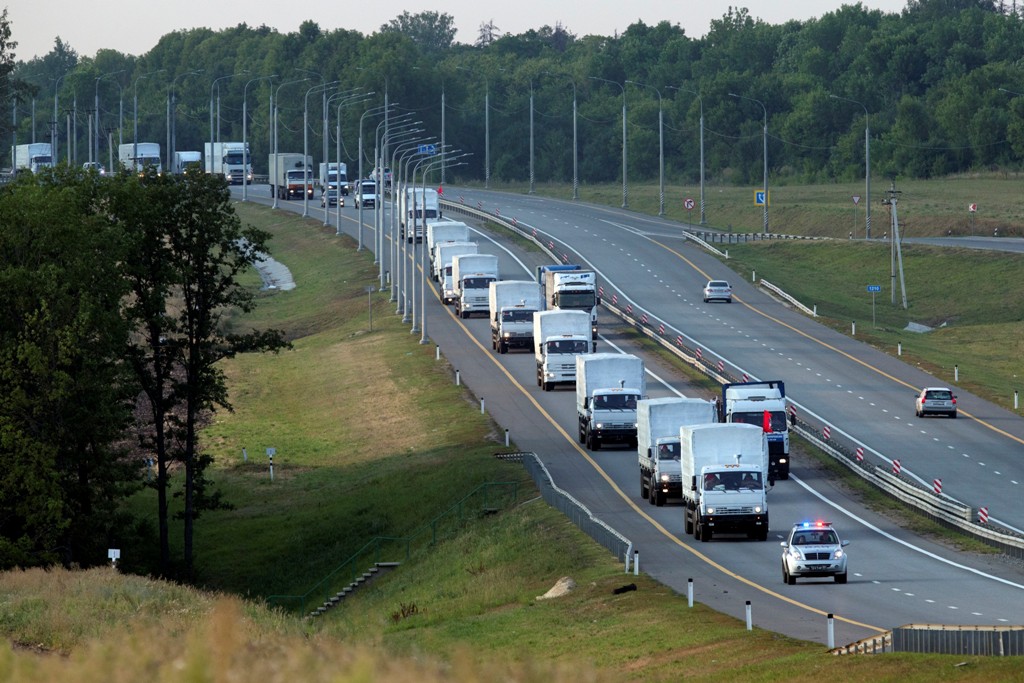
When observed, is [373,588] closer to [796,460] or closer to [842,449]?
[796,460]

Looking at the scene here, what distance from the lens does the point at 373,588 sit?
4941 centimetres

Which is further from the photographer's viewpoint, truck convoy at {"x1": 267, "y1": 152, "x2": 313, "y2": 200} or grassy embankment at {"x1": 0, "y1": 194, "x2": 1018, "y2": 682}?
truck convoy at {"x1": 267, "y1": 152, "x2": 313, "y2": 200}

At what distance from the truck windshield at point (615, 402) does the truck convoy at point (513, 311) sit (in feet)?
67.7

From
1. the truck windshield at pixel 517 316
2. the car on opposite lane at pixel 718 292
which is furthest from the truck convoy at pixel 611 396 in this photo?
the car on opposite lane at pixel 718 292

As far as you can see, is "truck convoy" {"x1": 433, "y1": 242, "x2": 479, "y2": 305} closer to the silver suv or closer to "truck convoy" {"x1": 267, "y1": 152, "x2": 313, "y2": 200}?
the silver suv

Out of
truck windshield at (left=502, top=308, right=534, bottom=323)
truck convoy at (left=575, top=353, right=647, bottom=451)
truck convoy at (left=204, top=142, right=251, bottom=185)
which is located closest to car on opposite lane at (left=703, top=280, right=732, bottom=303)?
truck windshield at (left=502, top=308, right=534, bottom=323)

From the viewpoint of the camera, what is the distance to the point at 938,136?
184 m

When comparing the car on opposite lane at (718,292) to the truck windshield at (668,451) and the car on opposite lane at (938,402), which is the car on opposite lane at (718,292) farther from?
the truck windshield at (668,451)

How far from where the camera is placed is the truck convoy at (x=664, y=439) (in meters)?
52.0

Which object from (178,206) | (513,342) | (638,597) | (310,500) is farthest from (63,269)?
(513,342)

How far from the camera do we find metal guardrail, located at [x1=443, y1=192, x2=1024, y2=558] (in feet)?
156

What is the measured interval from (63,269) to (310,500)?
50.7ft

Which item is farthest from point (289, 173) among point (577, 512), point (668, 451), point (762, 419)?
point (577, 512)

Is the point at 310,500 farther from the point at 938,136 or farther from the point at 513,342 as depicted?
the point at 938,136
